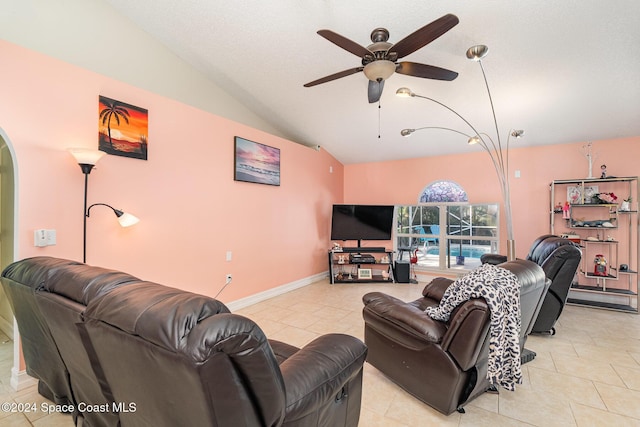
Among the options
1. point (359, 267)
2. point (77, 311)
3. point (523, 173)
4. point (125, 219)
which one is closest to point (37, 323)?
point (77, 311)

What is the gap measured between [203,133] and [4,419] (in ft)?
9.66

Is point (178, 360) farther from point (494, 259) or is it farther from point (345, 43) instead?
point (494, 259)

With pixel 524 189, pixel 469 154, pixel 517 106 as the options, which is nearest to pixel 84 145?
pixel 517 106

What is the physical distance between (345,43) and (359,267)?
443cm

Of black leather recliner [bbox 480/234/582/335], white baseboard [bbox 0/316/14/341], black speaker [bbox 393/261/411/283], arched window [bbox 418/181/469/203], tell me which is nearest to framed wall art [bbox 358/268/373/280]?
black speaker [bbox 393/261/411/283]

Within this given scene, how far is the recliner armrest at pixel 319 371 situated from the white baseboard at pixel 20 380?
2326 mm

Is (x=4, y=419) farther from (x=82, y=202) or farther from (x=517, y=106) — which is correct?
(x=517, y=106)

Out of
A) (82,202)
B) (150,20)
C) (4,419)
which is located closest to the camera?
(4,419)

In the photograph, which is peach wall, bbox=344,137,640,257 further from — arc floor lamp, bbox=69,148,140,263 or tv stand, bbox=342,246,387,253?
arc floor lamp, bbox=69,148,140,263

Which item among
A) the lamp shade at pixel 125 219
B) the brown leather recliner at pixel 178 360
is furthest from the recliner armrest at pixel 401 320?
the lamp shade at pixel 125 219

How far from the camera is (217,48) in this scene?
343 cm

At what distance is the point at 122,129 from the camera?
281cm

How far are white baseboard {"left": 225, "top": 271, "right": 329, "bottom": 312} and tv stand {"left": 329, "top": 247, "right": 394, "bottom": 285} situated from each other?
12.7 inches

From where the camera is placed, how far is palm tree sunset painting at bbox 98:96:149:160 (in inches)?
106
